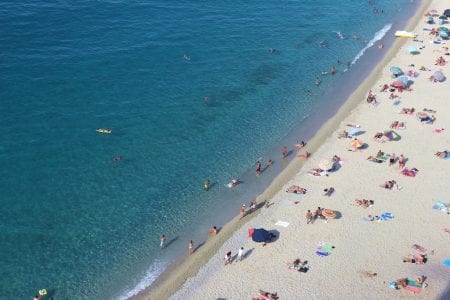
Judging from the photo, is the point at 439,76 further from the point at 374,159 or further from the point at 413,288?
the point at 413,288

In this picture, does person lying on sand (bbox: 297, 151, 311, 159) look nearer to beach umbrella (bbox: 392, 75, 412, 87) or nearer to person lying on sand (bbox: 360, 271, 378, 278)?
person lying on sand (bbox: 360, 271, 378, 278)

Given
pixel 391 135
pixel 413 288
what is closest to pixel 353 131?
pixel 391 135

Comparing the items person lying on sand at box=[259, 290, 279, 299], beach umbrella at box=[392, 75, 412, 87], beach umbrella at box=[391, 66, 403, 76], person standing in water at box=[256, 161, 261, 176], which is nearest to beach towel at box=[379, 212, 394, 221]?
person lying on sand at box=[259, 290, 279, 299]

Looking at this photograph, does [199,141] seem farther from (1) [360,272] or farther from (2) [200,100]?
(1) [360,272]

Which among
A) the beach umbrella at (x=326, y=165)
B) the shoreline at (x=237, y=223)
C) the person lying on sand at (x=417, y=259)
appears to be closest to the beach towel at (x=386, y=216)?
the person lying on sand at (x=417, y=259)

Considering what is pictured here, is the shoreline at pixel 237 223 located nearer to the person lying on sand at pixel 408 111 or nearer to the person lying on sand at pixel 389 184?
the person lying on sand at pixel 408 111

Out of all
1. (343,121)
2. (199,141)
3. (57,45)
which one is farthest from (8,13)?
(343,121)

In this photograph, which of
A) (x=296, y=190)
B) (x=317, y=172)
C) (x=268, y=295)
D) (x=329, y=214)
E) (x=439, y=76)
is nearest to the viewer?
(x=268, y=295)
